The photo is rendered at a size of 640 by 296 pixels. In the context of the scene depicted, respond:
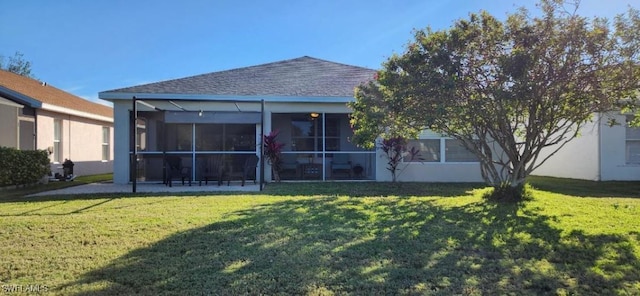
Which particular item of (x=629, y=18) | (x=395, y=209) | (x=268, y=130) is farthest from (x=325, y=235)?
(x=268, y=130)

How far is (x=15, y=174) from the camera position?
38.3ft

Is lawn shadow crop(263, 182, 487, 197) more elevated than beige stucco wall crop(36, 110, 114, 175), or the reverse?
beige stucco wall crop(36, 110, 114, 175)

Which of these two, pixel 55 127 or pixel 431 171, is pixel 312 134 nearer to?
pixel 431 171

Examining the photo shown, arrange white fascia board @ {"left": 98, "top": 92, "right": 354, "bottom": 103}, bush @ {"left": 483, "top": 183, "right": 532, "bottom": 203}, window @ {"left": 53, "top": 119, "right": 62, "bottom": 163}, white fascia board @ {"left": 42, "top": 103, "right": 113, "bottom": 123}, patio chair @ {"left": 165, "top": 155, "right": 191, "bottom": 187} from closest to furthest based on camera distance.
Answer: bush @ {"left": 483, "top": 183, "right": 532, "bottom": 203} → white fascia board @ {"left": 98, "top": 92, "right": 354, "bottom": 103} → patio chair @ {"left": 165, "top": 155, "right": 191, "bottom": 187} → white fascia board @ {"left": 42, "top": 103, "right": 113, "bottom": 123} → window @ {"left": 53, "top": 119, "right": 62, "bottom": 163}

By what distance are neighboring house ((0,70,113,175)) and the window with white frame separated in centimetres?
1291

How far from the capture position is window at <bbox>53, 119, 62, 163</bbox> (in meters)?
15.6

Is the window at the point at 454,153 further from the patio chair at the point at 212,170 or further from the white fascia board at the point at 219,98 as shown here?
the patio chair at the point at 212,170

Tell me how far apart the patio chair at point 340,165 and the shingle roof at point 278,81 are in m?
2.70

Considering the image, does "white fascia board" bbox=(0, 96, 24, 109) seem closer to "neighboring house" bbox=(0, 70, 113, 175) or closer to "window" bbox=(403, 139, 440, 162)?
"neighboring house" bbox=(0, 70, 113, 175)

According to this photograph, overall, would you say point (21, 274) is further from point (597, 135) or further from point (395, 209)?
point (597, 135)

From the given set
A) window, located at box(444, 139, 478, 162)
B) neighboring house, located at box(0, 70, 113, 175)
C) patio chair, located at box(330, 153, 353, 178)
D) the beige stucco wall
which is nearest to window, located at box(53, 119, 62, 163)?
neighboring house, located at box(0, 70, 113, 175)

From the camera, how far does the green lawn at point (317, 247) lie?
152 inches

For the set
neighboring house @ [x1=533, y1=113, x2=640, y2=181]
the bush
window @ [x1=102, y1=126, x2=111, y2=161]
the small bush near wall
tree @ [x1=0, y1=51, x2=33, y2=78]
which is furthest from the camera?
tree @ [x1=0, y1=51, x2=33, y2=78]

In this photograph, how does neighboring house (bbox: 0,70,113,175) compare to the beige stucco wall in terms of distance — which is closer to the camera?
neighboring house (bbox: 0,70,113,175)
